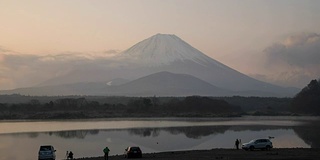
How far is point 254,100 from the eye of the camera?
175000 mm

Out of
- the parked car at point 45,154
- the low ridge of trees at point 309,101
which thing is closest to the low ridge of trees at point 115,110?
the low ridge of trees at point 309,101

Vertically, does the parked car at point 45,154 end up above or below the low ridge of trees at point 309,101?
below

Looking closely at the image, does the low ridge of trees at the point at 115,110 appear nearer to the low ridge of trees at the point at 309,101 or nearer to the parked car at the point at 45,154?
the low ridge of trees at the point at 309,101

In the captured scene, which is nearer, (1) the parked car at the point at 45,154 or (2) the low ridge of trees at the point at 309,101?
(1) the parked car at the point at 45,154

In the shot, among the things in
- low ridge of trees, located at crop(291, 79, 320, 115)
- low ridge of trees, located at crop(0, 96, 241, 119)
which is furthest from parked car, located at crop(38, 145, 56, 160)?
low ridge of trees, located at crop(291, 79, 320, 115)

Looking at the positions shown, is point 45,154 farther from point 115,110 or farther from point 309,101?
point 309,101

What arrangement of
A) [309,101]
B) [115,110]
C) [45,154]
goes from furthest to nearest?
1. [309,101]
2. [115,110]
3. [45,154]

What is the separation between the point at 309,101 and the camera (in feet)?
382

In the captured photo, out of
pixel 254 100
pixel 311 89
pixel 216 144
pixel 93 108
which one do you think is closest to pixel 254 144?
pixel 216 144

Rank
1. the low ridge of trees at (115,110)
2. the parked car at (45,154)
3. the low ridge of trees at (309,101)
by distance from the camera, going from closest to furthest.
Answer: the parked car at (45,154), the low ridge of trees at (115,110), the low ridge of trees at (309,101)

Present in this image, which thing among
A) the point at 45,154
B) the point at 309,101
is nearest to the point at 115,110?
the point at 309,101

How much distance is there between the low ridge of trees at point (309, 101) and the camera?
376ft

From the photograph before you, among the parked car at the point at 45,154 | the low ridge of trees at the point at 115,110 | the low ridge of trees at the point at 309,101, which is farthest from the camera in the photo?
the low ridge of trees at the point at 309,101

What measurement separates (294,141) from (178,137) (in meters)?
12.4
